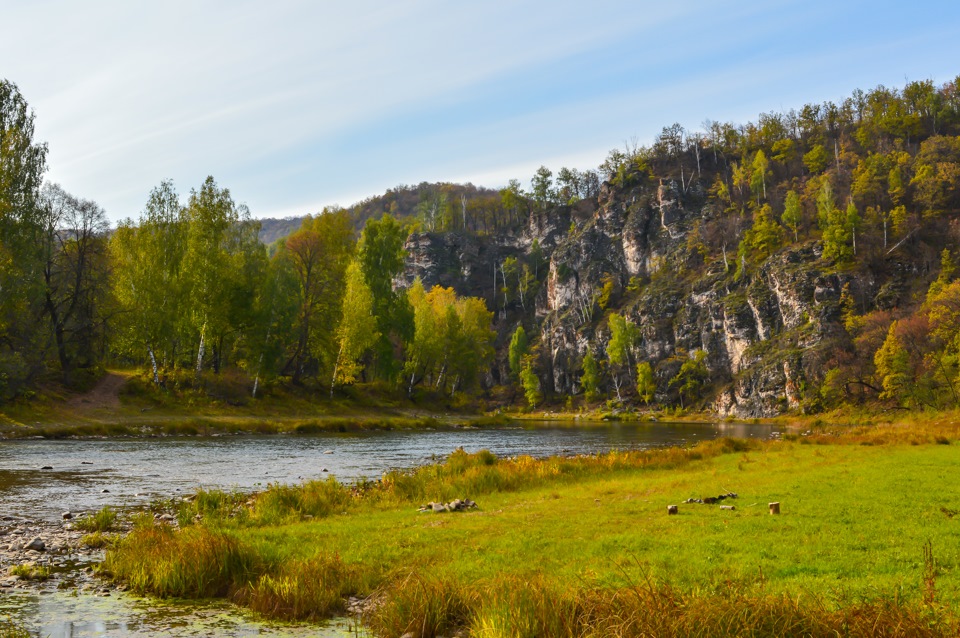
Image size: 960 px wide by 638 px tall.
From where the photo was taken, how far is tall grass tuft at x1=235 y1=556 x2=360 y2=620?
10320 mm

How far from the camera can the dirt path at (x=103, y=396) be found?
5097cm

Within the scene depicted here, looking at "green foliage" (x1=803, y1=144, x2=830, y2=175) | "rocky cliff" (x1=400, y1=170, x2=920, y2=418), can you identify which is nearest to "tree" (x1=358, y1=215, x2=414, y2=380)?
"rocky cliff" (x1=400, y1=170, x2=920, y2=418)

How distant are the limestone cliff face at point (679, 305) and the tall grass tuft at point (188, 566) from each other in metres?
113

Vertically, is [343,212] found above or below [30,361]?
above

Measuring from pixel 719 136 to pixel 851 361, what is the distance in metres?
124

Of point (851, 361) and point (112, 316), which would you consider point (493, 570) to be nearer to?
point (112, 316)

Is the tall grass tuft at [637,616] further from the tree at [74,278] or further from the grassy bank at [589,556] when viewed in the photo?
the tree at [74,278]

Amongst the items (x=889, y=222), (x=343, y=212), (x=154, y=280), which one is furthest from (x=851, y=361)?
(x=154, y=280)

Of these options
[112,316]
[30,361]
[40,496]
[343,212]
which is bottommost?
[40,496]

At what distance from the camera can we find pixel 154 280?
60.0 m

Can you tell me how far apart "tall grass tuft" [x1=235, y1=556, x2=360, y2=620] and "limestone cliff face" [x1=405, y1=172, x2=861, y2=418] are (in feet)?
368

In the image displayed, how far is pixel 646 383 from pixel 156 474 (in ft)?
390

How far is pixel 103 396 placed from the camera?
54.2 meters

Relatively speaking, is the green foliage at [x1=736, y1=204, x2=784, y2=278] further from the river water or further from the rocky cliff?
the river water
